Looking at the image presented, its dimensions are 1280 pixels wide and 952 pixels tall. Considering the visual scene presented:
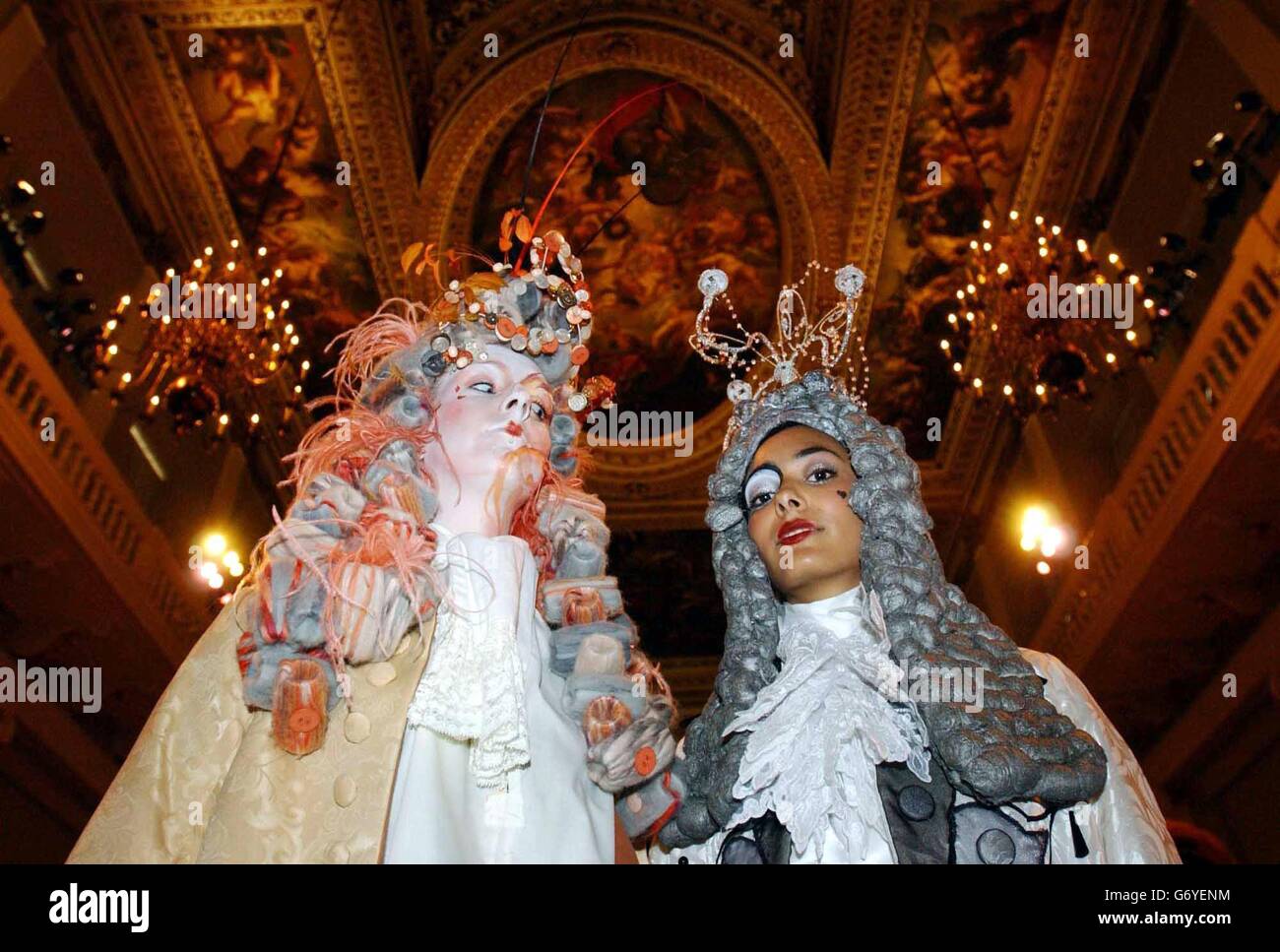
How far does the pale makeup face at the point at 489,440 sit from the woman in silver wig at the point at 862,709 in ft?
2.43

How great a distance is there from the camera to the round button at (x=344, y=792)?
2.48 metres

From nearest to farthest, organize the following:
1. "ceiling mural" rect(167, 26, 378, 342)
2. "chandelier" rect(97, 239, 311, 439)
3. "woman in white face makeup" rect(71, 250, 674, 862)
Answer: "woman in white face makeup" rect(71, 250, 674, 862) → "chandelier" rect(97, 239, 311, 439) → "ceiling mural" rect(167, 26, 378, 342)

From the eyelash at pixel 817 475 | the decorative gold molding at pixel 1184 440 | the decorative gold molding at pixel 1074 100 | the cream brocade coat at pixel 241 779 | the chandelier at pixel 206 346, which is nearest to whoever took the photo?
the cream brocade coat at pixel 241 779

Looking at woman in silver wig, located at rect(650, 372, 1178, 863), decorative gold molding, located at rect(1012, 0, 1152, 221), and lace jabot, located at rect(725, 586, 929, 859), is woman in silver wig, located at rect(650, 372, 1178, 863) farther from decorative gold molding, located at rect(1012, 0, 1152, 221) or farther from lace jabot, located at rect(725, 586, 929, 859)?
decorative gold molding, located at rect(1012, 0, 1152, 221)

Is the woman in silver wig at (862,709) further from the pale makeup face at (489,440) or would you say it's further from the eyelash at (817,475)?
the pale makeup face at (489,440)

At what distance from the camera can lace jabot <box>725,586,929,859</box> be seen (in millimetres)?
2900

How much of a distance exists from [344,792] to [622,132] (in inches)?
408

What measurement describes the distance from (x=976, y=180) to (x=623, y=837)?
33.1ft

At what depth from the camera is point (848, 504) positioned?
348cm

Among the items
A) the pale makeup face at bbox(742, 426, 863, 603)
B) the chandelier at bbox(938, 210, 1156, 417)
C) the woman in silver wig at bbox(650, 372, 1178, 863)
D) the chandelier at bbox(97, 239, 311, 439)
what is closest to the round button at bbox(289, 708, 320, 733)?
the woman in silver wig at bbox(650, 372, 1178, 863)

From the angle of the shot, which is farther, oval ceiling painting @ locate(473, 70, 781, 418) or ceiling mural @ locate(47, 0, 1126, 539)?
oval ceiling painting @ locate(473, 70, 781, 418)

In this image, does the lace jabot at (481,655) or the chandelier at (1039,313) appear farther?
the chandelier at (1039,313)

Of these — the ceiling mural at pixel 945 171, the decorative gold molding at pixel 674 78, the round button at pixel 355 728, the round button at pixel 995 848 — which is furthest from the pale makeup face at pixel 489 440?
the ceiling mural at pixel 945 171

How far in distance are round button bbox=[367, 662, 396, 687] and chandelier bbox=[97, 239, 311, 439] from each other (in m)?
6.03
